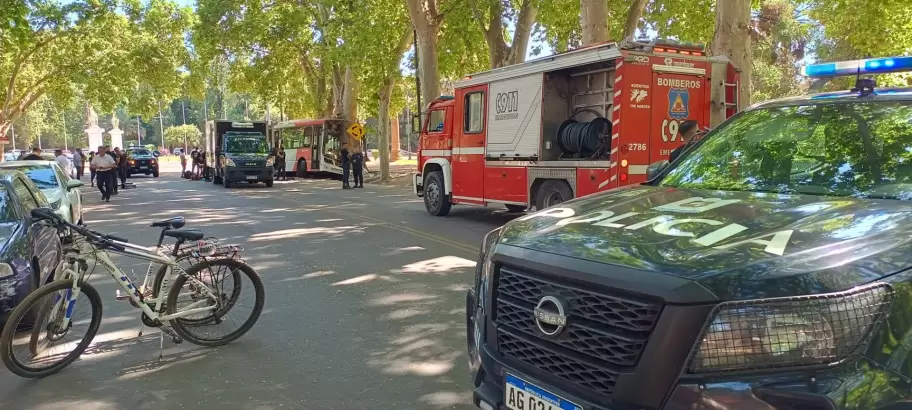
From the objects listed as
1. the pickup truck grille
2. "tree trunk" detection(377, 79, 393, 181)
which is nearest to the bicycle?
the pickup truck grille

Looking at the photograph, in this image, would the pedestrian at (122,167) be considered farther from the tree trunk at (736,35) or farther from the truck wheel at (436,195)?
the tree trunk at (736,35)

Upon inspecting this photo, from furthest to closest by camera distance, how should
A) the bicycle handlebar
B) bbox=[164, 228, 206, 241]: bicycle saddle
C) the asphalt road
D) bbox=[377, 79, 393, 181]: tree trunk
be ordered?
bbox=[377, 79, 393, 181]: tree trunk < bbox=[164, 228, 206, 241]: bicycle saddle < the bicycle handlebar < the asphalt road

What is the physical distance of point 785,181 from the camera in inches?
133

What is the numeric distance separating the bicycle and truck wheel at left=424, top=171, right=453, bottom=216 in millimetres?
8567

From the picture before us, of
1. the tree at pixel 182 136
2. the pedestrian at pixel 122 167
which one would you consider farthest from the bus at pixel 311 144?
the tree at pixel 182 136

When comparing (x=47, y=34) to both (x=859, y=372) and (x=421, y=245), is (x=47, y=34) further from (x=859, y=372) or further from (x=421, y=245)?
(x=859, y=372)

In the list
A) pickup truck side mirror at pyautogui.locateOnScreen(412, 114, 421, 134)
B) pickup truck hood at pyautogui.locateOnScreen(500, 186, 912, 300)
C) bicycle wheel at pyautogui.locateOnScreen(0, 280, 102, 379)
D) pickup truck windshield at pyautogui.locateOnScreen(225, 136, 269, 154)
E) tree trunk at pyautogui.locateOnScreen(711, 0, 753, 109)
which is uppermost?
tree trunk at pyautogui.locateOnScreen(711, 0, 753, 109)

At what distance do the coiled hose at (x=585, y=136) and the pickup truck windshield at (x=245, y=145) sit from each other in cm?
1773

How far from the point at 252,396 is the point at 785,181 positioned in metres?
3.31

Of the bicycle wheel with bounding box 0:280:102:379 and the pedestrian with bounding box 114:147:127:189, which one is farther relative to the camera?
the pedestrian with bounding box 114:147:127:189

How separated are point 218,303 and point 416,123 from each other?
10770mm

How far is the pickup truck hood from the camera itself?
2.12 m

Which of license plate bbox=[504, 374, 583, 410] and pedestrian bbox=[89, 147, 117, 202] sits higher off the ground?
pedestrian bbox=[89, 147, 117, 202]

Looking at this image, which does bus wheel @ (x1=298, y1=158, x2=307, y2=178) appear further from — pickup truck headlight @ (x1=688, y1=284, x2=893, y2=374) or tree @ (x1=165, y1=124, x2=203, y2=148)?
tree @ (x1=165, y1=124, x2=203, y2=148)
